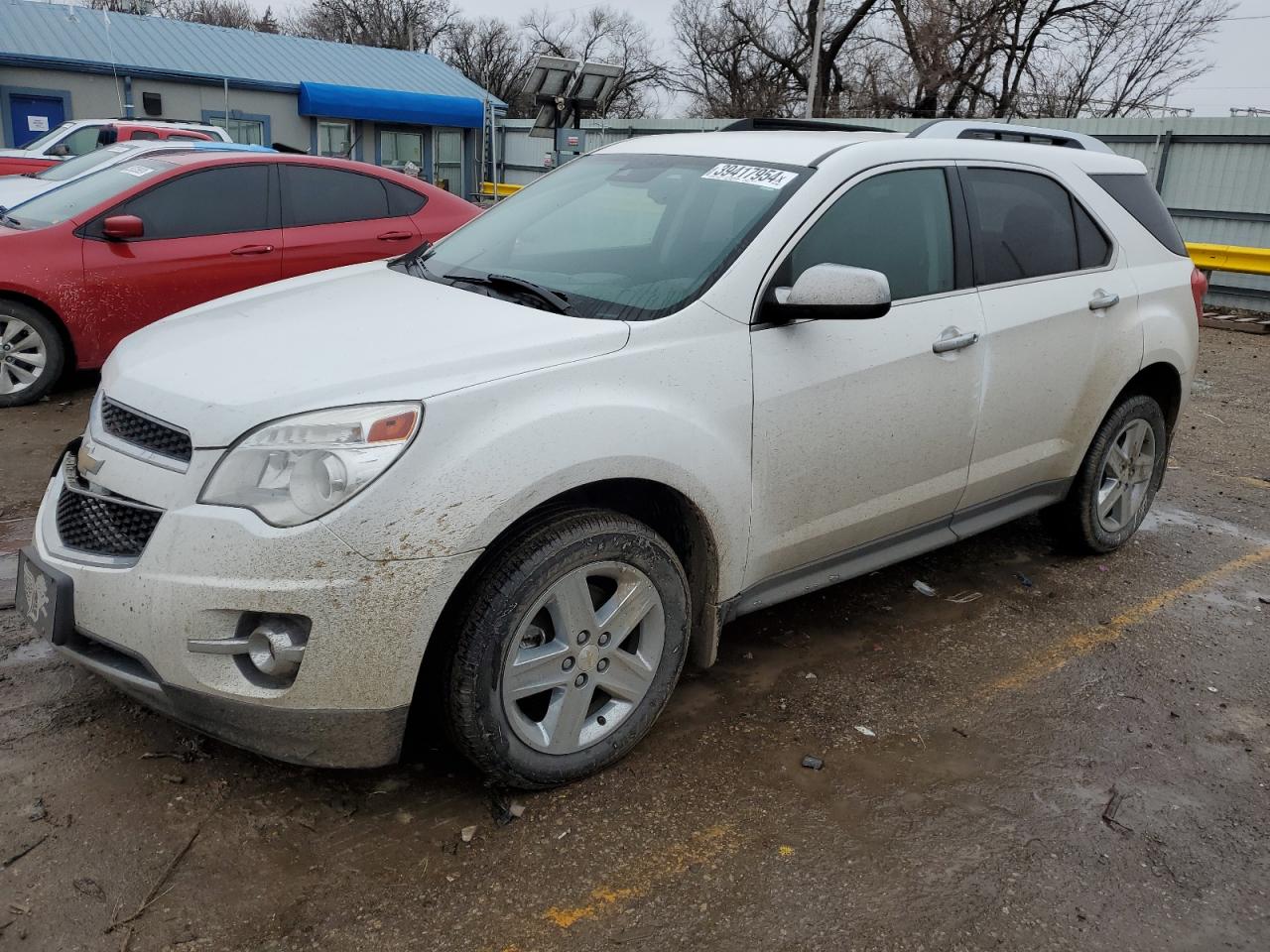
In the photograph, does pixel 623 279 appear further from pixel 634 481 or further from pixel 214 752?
pixel 214 752

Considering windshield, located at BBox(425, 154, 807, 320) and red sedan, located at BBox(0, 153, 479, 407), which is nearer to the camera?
windshield, located at BBox(425, 154, 807, 320)

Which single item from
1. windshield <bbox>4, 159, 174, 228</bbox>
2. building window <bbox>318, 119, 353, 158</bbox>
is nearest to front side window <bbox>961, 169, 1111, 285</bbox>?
windshield <bbox>4, 159, 174, 228</bbox>

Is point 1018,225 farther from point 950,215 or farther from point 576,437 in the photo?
point 576,437

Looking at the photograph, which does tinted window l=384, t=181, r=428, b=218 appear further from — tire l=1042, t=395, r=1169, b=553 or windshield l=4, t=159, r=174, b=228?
tire l=1042, t=395, r=1169, b=553

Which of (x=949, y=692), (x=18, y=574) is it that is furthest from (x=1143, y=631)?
(x=18, y=574)

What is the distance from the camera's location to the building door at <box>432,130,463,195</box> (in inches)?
1200

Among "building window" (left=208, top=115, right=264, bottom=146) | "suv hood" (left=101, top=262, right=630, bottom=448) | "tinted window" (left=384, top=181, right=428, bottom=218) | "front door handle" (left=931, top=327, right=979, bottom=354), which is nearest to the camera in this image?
"suv hood" (left=101, top=262, right=630, bottom=448)

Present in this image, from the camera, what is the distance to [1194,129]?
14.6 metres

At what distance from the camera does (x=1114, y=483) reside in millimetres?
4793

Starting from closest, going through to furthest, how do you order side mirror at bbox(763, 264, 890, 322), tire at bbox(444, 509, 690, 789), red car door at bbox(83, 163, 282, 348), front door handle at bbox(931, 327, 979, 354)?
1. tire at bbox(444, 509, 690, 789)
2. side mirror at bbox(763, 264, 890, 322)
3. front door handle at bbox(931, 327, 979, 354)
4. red car door at bbox(83, 163, 282, 348)

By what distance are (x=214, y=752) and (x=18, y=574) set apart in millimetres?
733

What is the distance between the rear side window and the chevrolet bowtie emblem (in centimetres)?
393

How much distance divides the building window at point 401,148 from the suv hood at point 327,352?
2732 centimetres

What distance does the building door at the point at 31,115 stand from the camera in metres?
23.7
